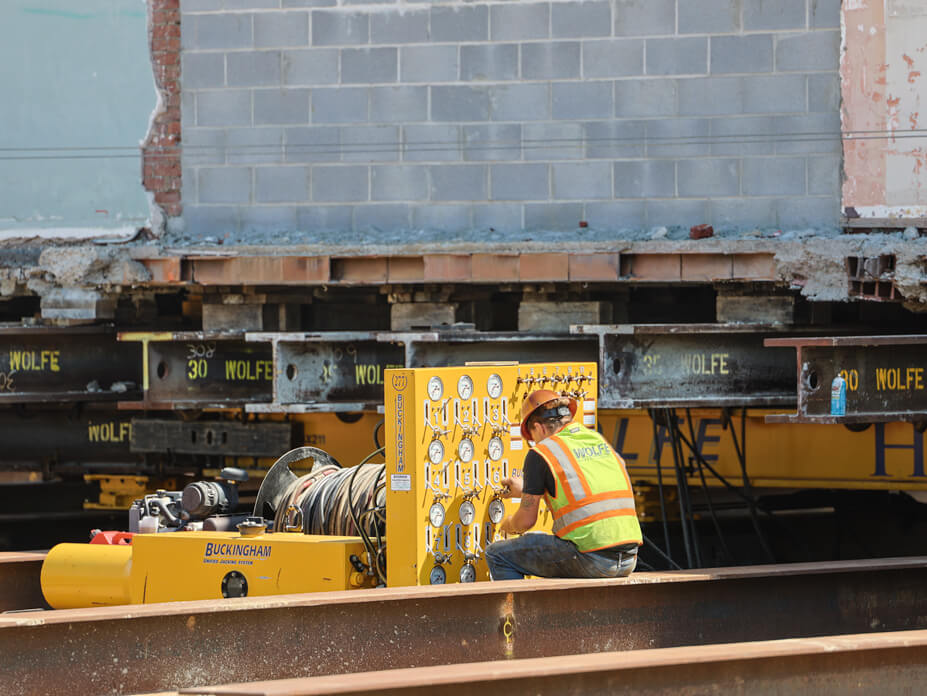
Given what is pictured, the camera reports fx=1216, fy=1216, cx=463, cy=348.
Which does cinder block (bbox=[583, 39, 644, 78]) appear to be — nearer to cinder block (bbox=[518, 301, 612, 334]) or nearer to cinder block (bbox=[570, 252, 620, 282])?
cinder block (bbox=[570, 252, 620, 282])

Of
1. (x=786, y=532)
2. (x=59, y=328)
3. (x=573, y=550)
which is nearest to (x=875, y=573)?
(x=573, y=550)

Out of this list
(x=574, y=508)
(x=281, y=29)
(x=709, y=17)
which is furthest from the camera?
(x=281, y=29)

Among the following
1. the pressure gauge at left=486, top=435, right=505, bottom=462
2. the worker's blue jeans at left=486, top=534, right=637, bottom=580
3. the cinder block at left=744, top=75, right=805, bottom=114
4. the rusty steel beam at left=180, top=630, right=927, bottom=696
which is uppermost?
the cinder block at left=744, top=75, right=805, bottom=114

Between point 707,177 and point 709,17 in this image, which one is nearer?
point 709,17

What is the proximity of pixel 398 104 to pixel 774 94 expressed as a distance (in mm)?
2369

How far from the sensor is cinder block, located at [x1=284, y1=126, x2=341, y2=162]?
26.3 feet


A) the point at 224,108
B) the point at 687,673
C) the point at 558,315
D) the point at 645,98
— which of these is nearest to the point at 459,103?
the point at 645,98

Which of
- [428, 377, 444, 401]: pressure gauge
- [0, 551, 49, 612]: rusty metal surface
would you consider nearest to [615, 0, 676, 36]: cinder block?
[428, 377, 444, 401]: pressure gauge

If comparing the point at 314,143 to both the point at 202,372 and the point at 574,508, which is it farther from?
the point at 574,508

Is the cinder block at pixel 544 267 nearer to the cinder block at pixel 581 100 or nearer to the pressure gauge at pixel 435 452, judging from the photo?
the cinder block at pixel 581 100

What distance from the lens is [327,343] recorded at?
8.06 m

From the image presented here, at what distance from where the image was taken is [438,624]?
18.3 ft

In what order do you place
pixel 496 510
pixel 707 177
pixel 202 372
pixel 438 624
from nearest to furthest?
1. pixel 438 624
2. pixel 496 510
3. pixel 707 177
4. pixel 202 372

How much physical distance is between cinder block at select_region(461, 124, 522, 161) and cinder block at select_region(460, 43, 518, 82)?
315 mm
